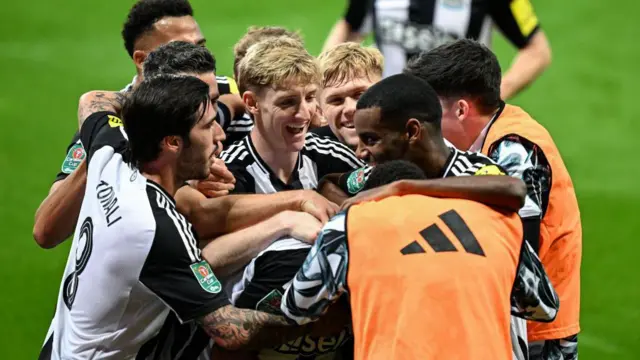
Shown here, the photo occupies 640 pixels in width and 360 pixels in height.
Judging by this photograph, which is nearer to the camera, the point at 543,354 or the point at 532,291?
the point at 532,291

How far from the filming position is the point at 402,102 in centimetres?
414

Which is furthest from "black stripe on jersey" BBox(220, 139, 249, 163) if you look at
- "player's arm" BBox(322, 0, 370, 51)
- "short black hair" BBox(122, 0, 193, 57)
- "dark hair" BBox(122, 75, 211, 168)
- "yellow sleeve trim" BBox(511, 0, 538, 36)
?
"yellow sleeve trim" BBox(511, 0, 538, 36)

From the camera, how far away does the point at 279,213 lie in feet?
14.1

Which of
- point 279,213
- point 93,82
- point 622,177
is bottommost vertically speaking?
point 622,177

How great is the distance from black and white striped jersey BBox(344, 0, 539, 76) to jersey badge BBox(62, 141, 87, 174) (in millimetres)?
2862

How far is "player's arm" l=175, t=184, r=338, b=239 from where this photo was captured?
172 inches

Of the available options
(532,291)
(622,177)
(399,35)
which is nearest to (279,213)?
(532,291)

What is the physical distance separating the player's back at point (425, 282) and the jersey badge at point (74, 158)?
177cm

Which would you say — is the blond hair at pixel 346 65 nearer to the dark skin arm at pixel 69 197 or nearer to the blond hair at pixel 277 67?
the blond hair at pixel 277 67

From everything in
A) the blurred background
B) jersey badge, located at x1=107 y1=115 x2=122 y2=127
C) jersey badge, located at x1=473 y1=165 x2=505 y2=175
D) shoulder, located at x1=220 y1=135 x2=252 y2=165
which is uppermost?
jersey badge, located at x1=107 y1=115 x2=122 y2=127

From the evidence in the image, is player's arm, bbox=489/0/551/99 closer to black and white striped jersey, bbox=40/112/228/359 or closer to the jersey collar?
the jersey collar

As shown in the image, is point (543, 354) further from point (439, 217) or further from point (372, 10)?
point (372, 10)

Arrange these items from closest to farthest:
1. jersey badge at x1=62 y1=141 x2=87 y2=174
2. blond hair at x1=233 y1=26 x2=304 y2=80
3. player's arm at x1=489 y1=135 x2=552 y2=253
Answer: player's arm at x1=489 y1=135 x2=552 y2=253 → jersey badge at x1=62 y1=141 x2=87 y2=174 → blond hair at x1=233 y1=26 x2=304 y2=80

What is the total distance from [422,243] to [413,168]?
0.34 meters
